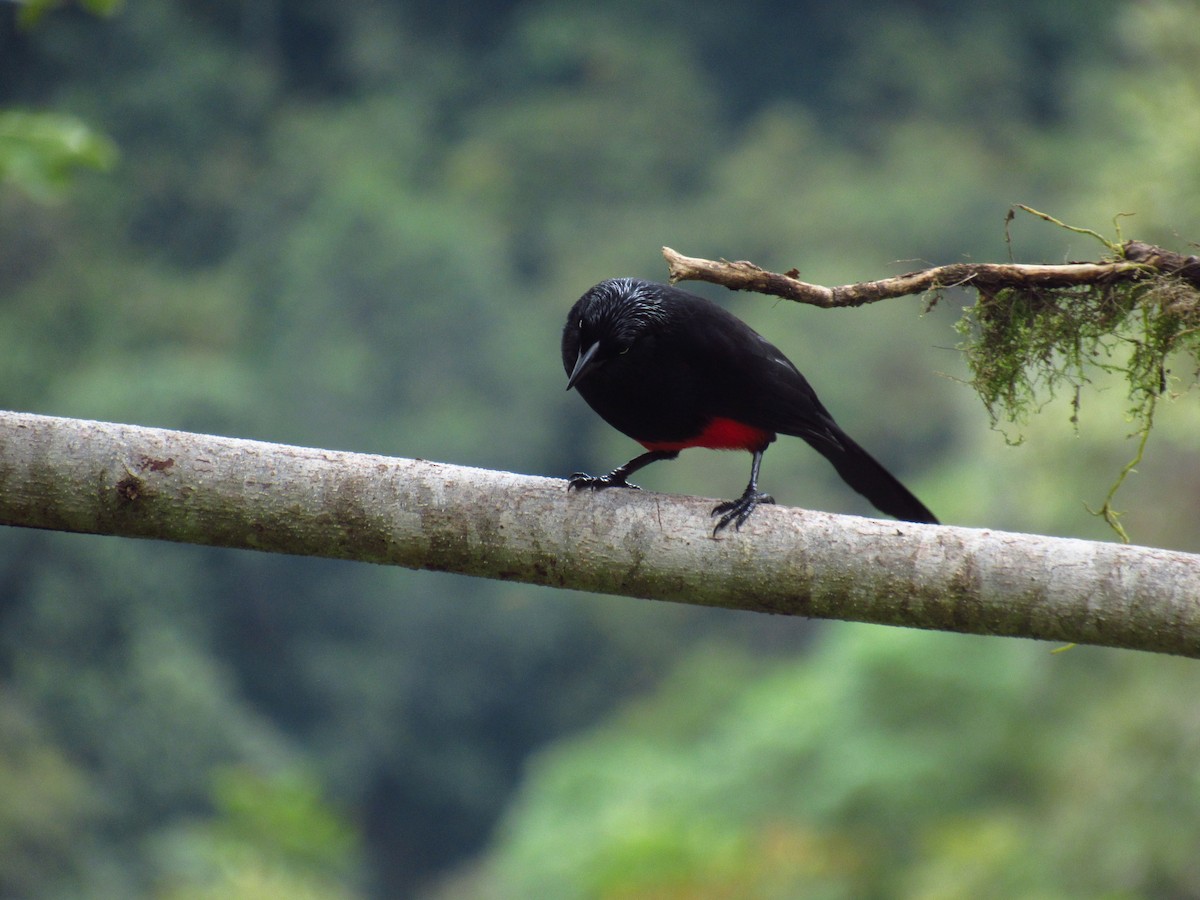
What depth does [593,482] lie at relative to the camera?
8.87 feet

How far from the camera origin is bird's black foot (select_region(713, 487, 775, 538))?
2305 mm

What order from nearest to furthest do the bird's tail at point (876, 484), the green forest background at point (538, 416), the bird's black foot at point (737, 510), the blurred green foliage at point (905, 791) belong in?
the bird's black foot at point (737, 510) < the bird's tail at point (876, 484) < the blurred green foliage at point (905, 791) < the green forest background at point (538, 416)

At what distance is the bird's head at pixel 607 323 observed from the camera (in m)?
3.01

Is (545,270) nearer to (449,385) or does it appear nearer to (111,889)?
(449,385)

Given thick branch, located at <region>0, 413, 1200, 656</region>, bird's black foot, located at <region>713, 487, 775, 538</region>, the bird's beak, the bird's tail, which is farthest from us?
the bird's tail

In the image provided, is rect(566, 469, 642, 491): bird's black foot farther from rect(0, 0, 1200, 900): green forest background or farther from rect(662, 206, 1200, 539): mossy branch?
rect(0, 0, 1200, 900): green forest background

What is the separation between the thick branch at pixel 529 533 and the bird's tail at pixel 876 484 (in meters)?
0.87

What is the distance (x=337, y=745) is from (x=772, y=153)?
2819 centimetres

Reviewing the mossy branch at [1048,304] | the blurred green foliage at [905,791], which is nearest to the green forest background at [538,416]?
the blurred green foliage at [905,791]

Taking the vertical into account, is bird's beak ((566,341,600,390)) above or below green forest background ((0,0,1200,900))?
below

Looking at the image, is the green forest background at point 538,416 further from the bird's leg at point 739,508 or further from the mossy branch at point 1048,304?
the bird's leg at point 739,508

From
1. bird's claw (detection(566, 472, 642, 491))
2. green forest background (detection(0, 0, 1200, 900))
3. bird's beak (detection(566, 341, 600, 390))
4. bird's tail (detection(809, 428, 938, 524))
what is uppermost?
green forest background (detection(0, 0, 1200, 900))

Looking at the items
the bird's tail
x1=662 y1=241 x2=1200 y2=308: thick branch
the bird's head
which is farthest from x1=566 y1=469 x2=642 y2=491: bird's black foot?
the bird's tail

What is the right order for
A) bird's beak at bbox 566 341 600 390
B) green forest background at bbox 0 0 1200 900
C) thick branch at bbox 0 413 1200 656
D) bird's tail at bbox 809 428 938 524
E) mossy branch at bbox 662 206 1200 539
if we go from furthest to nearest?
green forest background at bbox 0 0 1200 900, bird's tail at bbox 809 428 938 524, bird's beak at bbox 566 341 600 390, mossy branch at bbox 662 206 1200 539, thick branch at bbox 0 413 1200 656
